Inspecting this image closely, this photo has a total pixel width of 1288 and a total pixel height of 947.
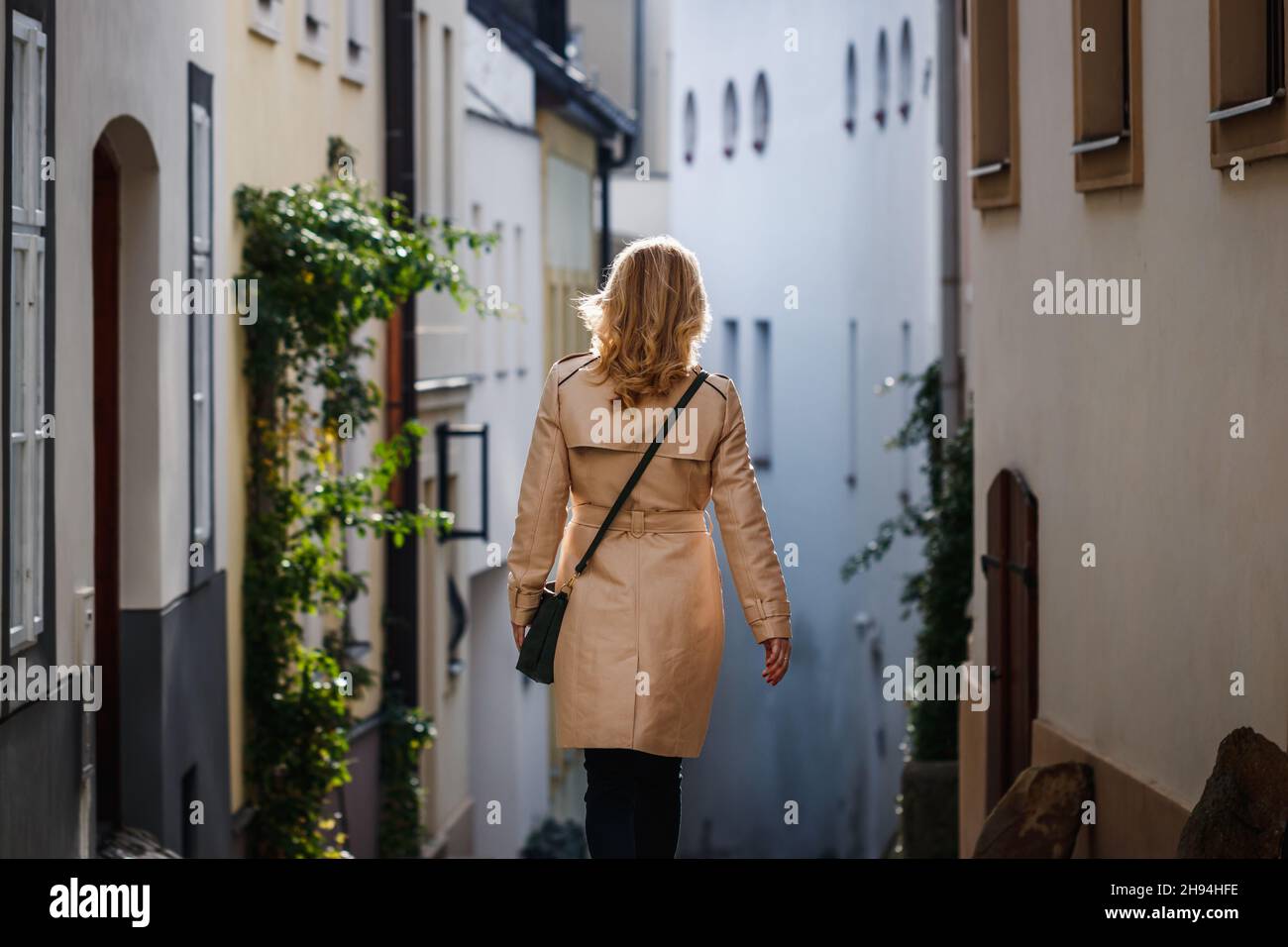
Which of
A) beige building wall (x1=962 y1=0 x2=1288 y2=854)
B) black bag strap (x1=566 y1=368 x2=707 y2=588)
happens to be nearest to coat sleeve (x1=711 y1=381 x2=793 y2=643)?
black bag strap (x1=566 y1=368 x2=707 y2=588)

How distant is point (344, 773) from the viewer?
13336mm

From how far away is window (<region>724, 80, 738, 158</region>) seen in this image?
3522cm

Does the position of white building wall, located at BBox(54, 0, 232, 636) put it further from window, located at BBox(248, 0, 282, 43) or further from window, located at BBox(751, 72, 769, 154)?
window, located at BBox(751, 72, 769, 154)

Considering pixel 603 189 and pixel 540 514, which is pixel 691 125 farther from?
pixel 540 514

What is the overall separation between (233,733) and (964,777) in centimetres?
418

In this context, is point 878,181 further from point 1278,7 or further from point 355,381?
point 1278,7

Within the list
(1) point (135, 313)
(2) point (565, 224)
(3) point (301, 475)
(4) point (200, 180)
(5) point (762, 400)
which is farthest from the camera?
(5) point (762, 400)

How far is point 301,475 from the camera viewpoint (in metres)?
13.7

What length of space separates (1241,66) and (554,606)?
3010 millimetres

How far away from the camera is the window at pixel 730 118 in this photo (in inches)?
1387

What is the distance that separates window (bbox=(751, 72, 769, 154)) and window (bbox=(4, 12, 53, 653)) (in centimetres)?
2684

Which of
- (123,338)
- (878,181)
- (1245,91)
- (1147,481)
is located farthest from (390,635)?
(878,181)

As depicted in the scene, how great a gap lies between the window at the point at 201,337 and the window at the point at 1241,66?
18.4 feet

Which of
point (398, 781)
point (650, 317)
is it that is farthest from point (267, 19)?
point (650, 317)
